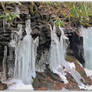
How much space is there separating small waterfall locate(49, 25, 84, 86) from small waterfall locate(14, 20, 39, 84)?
0.23m

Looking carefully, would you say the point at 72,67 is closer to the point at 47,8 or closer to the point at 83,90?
the point at 83,90

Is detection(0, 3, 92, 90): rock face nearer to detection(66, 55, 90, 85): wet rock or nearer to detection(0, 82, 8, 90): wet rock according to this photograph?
detection(66, 55, 90, 85): wet rock

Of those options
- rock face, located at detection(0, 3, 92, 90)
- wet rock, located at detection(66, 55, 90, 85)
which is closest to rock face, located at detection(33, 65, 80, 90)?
rock face, located at detection(0, 3, 92, 90)

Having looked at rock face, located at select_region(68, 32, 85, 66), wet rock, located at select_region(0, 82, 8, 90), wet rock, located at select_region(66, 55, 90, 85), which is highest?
rock face, located at select_region(68, 32, 85, 66)

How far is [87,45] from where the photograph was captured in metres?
2.59

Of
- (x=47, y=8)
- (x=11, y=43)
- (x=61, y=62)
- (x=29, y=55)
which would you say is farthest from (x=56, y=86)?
(x=47, y=8)

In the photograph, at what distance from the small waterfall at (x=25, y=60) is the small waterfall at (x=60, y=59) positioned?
23 centimetres

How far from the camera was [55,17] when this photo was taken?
103 inches

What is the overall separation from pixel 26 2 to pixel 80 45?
0.81 m

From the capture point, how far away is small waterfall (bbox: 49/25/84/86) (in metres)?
2.57

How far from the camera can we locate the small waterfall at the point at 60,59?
101 inches

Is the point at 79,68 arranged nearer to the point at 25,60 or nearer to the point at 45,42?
the point at 45,42

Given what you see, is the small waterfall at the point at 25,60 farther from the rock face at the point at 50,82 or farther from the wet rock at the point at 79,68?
the wet rock at the point at 79,68

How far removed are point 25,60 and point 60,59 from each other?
409 mm
